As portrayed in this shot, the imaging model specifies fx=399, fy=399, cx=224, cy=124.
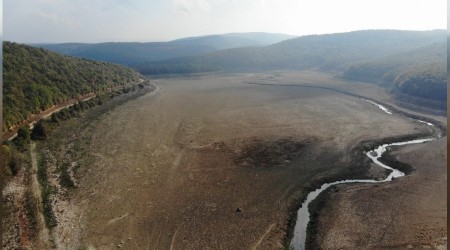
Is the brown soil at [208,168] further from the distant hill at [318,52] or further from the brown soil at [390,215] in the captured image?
the distant hill at [318,52]

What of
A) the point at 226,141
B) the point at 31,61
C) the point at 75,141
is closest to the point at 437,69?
the point at 226,141

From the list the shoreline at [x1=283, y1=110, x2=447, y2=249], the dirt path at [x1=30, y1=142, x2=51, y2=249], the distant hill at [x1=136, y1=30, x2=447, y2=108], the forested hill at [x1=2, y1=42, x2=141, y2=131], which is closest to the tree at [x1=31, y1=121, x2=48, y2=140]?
the forested hill at [x1=2, y1=42, x2=141, y2=131]

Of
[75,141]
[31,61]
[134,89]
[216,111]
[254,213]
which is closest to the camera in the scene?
[254,213]

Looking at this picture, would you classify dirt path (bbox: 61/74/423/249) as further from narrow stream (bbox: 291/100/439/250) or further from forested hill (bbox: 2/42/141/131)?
forested hill (bbox: 2/42/141/131)

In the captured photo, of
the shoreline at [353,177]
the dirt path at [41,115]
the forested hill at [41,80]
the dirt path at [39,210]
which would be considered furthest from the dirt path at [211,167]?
the forested hill at [41,80]

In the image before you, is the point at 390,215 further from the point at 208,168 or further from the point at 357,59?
the point at 357,59

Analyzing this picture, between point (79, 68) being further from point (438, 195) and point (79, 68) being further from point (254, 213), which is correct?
point (438, 195)
